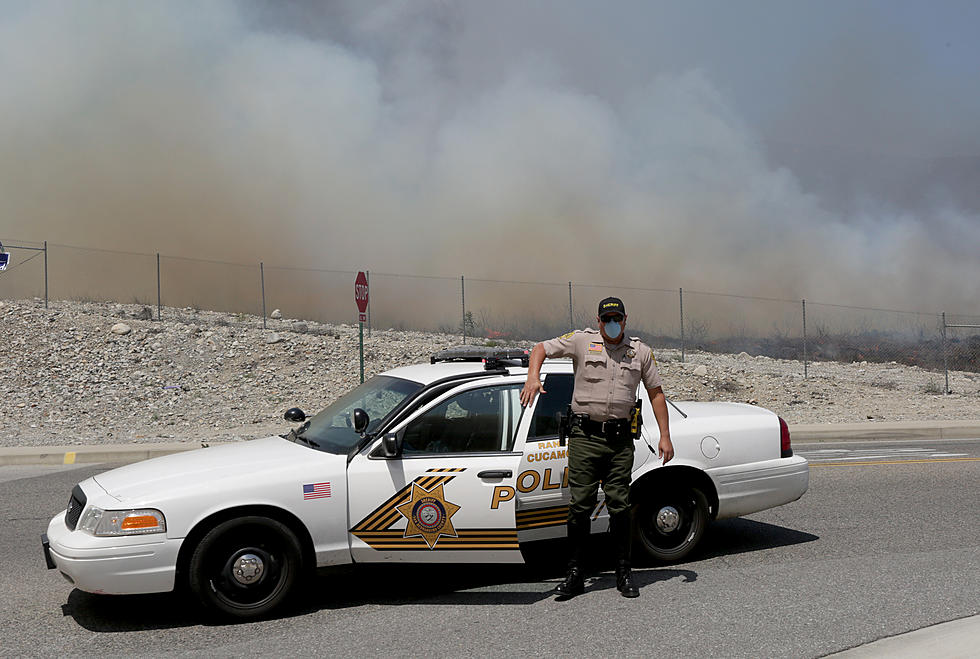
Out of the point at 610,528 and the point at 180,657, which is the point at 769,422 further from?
the point at 180,657

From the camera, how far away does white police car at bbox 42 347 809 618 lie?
15.9 feet

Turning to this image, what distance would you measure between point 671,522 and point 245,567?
2.80 m

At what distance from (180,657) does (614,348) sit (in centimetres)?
291

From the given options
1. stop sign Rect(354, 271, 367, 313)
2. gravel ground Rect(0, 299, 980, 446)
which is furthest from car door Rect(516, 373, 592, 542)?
gravel ground Rect(0, 299, 980, 446)

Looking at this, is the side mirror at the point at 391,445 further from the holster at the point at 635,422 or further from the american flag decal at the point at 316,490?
the holster at the point at 635,422

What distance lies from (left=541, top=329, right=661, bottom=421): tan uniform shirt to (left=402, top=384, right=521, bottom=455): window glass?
473 mm

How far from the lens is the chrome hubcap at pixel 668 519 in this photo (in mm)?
6051

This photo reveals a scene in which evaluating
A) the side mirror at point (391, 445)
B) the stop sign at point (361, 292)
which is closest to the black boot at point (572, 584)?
the side mirror at point (391, 445)

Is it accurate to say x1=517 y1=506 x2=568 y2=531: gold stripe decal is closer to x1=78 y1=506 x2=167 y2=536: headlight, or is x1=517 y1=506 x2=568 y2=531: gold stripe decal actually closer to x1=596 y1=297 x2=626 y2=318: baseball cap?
x1=596 y1=297 x2=626 y2=318: baseball cap

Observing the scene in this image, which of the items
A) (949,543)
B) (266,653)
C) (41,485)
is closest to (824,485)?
(949,543)

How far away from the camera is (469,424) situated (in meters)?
5.59

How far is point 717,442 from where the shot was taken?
620 cm

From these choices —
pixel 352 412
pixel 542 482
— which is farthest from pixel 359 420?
pixel 542 482

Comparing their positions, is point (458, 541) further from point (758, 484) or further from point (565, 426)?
point (758, 484)
